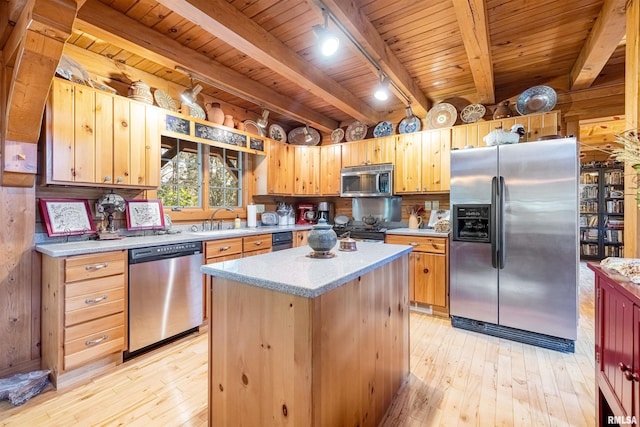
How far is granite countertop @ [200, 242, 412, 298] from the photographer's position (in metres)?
1.13

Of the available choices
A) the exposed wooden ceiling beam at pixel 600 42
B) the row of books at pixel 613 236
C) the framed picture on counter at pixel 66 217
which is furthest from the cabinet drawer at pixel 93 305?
the row of books at pixel 613 236

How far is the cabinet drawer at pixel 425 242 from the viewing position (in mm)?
3194

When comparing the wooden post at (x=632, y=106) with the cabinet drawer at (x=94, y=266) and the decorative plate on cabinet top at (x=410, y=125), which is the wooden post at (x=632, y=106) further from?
the cabinet drawer at (x=94, y=266)

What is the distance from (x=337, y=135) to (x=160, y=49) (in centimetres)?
282

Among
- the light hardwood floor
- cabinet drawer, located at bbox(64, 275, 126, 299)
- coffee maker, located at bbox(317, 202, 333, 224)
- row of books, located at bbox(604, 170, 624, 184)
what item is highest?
row of books, located at bbox(604, 170, 624, 184)

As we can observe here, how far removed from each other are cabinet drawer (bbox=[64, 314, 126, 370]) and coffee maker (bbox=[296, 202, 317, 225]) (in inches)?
115

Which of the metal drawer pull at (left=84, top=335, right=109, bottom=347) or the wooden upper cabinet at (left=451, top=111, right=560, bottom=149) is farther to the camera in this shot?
the wooden upper cabinet at (left=451, top=111, right=560, bottom=149)

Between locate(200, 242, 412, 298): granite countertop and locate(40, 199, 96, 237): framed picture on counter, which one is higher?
locate(40, 199, 96, 237): framed picture on counter

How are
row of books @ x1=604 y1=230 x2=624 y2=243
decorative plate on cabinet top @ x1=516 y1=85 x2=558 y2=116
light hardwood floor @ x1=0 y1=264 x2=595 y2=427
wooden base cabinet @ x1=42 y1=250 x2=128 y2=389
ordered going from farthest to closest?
row of books @ x1=604 y1=230 x2=624 y2=243 < decorative plate on cabinet top @ x1=516 y1=85 x2=558 y2=116 < wooden base cabinet @ x1=42 y1=250 x2=128 y2=389 < light hardwood floor @ x1=0 y1=264 x2=595 y2=427

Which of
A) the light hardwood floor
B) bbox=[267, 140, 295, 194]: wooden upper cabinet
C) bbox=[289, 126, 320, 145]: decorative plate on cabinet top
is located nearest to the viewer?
the light hardwood floor

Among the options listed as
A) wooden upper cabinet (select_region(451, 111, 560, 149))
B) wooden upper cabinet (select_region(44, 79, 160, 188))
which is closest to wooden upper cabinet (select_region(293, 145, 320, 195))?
wooden upper cabinet (select_region(451, 111, 560, 149))

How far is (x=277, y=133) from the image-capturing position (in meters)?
4.51

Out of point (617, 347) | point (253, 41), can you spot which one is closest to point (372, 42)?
point (253, 41)

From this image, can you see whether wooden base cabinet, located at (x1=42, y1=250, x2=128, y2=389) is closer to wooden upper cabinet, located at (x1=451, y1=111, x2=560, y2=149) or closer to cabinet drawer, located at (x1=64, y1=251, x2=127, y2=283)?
cabinet drawer, located at (x1=64, y1=251, x2=127, y2=283)
